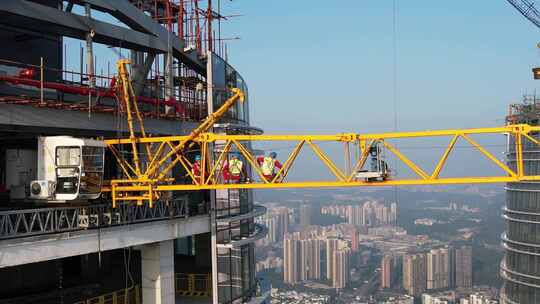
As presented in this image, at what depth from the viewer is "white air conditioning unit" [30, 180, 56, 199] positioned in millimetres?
22172

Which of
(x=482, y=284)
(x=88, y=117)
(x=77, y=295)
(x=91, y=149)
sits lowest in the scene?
(x=482, y=284)

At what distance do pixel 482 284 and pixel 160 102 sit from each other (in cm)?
16585

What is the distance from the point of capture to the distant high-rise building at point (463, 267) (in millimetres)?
172150

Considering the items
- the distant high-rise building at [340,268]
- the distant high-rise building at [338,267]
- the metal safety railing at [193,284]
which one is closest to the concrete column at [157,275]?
the metal safety railing at [193,284]

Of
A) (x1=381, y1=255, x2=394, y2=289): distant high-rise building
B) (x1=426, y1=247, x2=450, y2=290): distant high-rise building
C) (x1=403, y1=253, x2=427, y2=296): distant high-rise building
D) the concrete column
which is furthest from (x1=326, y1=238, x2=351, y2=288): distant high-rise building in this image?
the concrete column

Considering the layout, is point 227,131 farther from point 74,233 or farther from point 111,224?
point 74,233

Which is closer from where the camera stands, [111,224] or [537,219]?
[111,224]

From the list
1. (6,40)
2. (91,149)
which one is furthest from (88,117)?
(6,40)

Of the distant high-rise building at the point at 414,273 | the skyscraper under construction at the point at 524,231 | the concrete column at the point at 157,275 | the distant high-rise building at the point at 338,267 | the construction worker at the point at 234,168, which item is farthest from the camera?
the distant high-rise building at the point at 338,267

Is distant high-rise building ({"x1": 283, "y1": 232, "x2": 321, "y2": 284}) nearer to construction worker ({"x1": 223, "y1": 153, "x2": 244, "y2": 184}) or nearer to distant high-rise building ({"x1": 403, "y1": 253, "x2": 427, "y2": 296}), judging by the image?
distant high-rise building ({"x1": 403, "y1": 253, "x2": 427, "y2": 296})

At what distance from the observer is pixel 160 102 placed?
1167 inches

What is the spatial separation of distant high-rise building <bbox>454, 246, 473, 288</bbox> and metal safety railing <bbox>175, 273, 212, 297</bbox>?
157 metres

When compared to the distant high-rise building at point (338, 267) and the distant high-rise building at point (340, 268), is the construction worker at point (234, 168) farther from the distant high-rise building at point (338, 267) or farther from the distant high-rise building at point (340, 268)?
the distant high-rise building at point (340, 268)

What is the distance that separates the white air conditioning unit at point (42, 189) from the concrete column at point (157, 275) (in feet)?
22.4
